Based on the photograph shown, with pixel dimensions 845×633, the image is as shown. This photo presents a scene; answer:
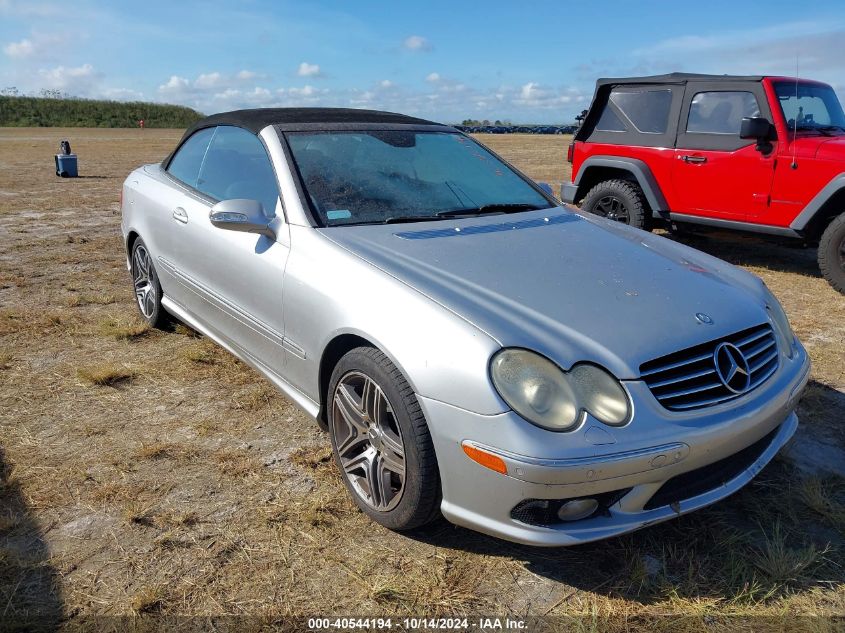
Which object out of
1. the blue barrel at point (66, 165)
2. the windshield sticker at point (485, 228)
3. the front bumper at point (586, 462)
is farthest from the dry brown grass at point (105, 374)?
the blue barrel at point (66, 165)

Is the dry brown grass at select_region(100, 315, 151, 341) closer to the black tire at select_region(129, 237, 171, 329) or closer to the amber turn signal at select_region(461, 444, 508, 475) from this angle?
the black tire at select_region(129, 237, 171, 329)

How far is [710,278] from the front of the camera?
9.43 feet

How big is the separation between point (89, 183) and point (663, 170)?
1173 cm

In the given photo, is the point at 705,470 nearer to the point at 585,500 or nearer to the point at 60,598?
the point at 585,500

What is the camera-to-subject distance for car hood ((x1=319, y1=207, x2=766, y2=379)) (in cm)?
221

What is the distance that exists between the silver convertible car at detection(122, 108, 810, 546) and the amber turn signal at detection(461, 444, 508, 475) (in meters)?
0.01

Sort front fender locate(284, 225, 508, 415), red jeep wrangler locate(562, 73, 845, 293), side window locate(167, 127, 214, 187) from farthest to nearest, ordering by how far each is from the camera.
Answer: red jeep wrangler locate(562, 73, 845, 293) → side window locate(167, 127, 214, 187) → front fender locate(284, 225, 508, 415)

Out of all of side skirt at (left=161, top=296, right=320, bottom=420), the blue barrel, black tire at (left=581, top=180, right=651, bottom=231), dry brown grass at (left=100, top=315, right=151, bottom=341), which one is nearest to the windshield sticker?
→ side skirt at (left=161, top=296, right=320, bottom=420)

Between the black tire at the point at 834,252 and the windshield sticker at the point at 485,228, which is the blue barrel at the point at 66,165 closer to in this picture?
the windshield sticker at the point at 485,228

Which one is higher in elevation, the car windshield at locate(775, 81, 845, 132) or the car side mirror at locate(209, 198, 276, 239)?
the car windshield at locate(775, 81, 845, 132)

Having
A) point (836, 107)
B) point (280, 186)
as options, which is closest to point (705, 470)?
point (280, 186)

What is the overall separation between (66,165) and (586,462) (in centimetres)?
1554

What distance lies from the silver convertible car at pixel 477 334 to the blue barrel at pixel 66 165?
12.8 m

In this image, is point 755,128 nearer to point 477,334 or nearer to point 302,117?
point 302,117
